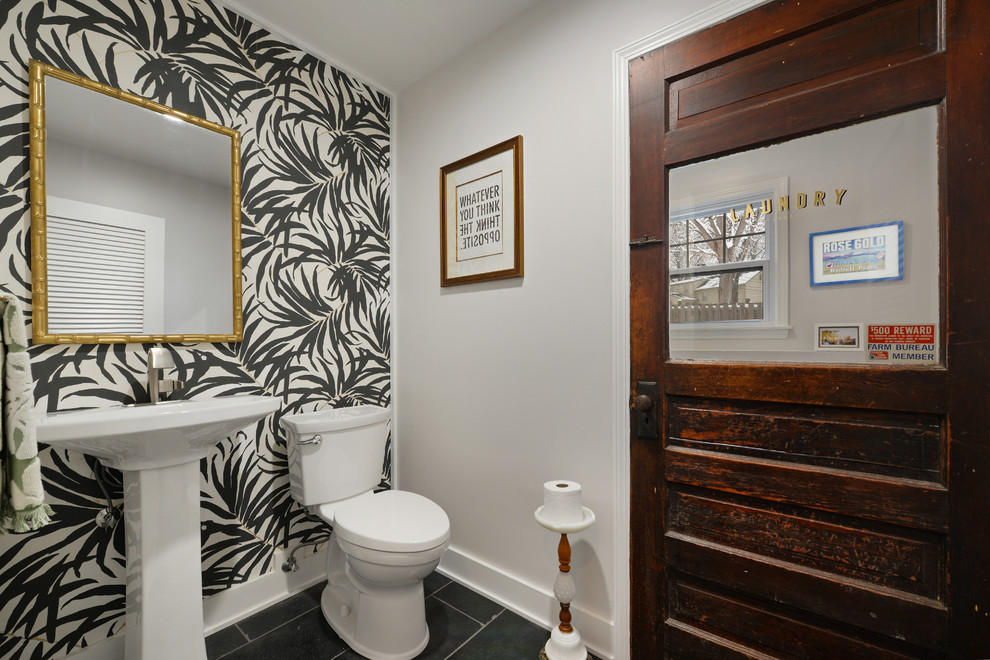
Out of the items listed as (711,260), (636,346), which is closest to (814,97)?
(711,260)

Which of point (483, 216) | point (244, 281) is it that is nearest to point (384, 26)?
point (483, 216)

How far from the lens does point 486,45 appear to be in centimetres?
193

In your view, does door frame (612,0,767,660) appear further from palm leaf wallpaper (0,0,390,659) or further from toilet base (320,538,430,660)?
palm leaf wallpaper (0,0,390,659)

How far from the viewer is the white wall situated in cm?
154

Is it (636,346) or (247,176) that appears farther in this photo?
(247,176)

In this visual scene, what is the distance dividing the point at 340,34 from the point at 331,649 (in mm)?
2454

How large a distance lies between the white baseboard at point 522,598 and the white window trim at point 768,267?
1083 millimetres

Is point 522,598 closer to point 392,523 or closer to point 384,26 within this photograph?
point 392,523

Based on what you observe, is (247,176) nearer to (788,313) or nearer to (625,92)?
(625,92)

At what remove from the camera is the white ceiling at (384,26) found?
5.74 feet

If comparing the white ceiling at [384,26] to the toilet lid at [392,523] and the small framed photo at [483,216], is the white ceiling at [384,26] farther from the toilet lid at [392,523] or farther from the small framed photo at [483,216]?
the toilet lid at [392,523]

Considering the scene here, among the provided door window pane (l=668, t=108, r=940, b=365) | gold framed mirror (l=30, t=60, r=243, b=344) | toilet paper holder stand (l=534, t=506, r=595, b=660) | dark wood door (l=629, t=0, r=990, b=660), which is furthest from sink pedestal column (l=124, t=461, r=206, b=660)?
door window pane (l=668, t=108, r=940, b=365)

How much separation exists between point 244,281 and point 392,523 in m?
1.13

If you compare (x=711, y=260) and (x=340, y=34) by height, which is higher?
(x=340, y=34)
